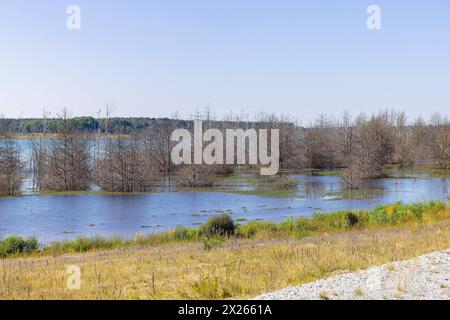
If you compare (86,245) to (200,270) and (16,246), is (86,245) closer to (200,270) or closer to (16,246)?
(16,246)

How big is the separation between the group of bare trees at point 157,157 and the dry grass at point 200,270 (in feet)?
102

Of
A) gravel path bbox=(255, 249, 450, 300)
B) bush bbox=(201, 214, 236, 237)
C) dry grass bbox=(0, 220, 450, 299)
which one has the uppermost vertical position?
gravel path bbox=(255, 249, 450, 300)

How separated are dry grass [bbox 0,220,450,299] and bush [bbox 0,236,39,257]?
2.15 meters

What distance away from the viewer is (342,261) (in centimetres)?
1222

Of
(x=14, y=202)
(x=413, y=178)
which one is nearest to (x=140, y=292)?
(x=14, y=202)

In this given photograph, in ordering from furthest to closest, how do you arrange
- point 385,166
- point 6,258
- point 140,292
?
point 385,166 → point 6,258 → point 140,292

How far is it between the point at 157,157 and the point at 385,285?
199 ft

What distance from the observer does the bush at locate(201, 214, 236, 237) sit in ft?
74.8

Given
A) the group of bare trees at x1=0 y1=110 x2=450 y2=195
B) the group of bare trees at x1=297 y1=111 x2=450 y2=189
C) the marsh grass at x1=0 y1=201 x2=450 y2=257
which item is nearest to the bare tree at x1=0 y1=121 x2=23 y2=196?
the group of bare trees at x1=0 y1=110 x2=450 y2=195

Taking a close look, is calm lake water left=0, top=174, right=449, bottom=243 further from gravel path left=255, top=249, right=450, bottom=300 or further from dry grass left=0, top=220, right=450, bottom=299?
gravel path left=255, top=249, right=450, bottom=300

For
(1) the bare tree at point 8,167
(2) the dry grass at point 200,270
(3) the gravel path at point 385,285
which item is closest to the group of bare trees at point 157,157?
(1) the bare tree at point 8,167
